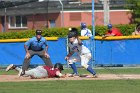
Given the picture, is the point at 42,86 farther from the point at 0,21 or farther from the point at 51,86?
the point at 0,21

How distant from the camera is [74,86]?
1445 cm

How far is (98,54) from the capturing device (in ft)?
74.5

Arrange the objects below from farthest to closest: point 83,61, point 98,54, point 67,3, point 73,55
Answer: point 67,3 → point 98,54 → point 73,55 → point 83,61

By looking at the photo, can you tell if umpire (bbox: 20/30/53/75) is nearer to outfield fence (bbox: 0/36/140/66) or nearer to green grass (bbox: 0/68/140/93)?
green grass (bbox: 0/68/140/93)

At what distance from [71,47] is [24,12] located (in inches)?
1112

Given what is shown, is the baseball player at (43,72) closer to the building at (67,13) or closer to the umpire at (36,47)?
the umpire at (36,47)

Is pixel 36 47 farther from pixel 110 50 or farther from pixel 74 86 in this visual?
pixel 110 50

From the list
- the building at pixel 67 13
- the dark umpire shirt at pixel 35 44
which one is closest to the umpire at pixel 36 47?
the dark umpire shirt at pixel 35 44

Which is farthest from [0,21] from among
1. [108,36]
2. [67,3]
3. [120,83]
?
[120,83]

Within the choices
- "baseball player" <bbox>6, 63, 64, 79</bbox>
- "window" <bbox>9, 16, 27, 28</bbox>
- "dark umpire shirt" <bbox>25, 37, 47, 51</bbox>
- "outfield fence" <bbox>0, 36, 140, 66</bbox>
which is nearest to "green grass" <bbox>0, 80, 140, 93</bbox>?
"baseball player" <bbox>6, 63, 64, 79</bbox>

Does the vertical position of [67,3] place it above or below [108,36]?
above

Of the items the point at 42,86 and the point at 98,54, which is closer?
the point at 42,86

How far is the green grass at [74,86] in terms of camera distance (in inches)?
527

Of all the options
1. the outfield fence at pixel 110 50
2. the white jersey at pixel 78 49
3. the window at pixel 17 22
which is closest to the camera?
the white jersey at pixel 78 49
